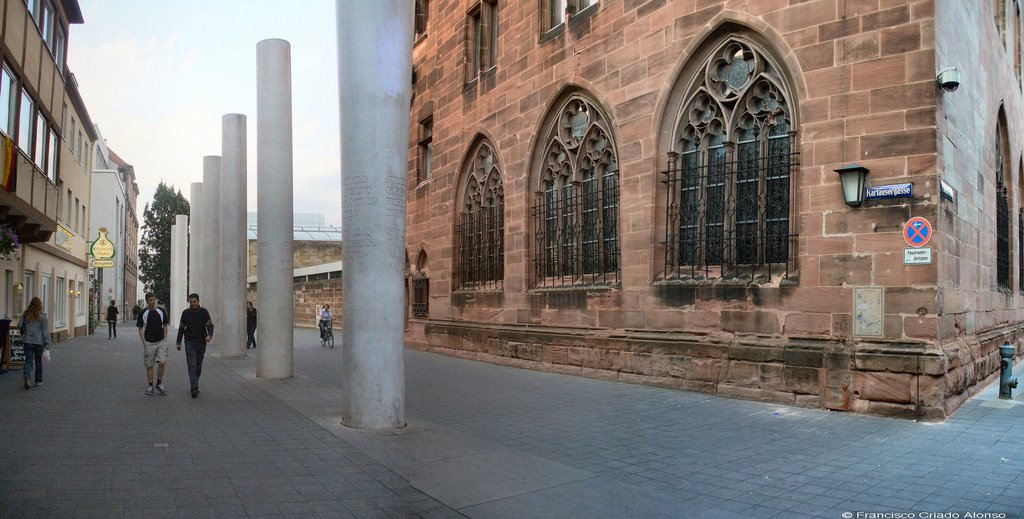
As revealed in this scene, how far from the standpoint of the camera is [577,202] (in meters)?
14.9

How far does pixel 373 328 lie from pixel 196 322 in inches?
194

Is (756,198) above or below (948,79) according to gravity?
below

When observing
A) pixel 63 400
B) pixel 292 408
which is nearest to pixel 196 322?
pixel 63 400

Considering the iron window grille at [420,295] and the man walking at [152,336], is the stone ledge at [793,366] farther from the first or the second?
the iron window grille at [420,295]

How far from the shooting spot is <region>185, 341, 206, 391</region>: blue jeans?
11258mm

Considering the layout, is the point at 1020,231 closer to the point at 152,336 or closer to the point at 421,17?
the point at 421,17

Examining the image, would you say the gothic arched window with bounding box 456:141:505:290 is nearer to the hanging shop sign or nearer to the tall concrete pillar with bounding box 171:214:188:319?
the hanging shop sign

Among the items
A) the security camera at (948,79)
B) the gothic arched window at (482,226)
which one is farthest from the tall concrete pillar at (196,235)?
the security camera at (948,79)

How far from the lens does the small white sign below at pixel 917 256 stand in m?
8.84

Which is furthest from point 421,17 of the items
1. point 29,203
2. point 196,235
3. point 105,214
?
point 105,214

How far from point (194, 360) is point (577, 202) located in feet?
25.6

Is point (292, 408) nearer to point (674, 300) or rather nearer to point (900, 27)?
point (674, 300)

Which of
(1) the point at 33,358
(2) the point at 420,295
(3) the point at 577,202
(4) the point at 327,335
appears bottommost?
(4) the point at 327,335

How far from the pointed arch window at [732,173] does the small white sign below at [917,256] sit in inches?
63.7
